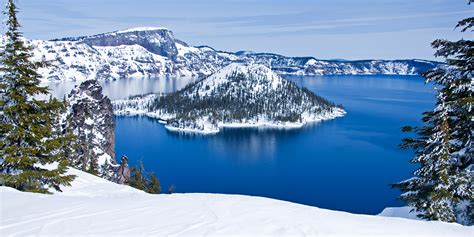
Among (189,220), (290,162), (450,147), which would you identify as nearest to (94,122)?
(290,162)

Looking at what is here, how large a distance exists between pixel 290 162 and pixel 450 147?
107 meters

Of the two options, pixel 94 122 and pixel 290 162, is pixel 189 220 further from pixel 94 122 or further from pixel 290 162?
pixel 290 162

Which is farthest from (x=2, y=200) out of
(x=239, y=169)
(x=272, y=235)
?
(x=239, y=169)

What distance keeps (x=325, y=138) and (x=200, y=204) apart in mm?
157130

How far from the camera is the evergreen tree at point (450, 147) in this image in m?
14.1

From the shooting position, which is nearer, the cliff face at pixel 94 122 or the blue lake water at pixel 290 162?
the cliff face at pixel 94 122

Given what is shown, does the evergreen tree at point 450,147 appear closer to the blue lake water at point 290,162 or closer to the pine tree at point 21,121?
the pine tree at point 21,121

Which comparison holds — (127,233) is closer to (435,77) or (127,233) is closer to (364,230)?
(364,230)

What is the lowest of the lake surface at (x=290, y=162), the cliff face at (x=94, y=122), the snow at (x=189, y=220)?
the lake surface at (x=290, y=162)

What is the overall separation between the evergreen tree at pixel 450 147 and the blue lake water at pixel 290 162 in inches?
2624

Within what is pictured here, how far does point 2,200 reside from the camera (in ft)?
43.4

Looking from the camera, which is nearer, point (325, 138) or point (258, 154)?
point (258, 154)

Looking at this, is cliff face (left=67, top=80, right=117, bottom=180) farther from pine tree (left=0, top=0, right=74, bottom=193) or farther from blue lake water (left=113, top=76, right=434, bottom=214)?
pine tree (left=0, top=0, right=74, bottom=193)

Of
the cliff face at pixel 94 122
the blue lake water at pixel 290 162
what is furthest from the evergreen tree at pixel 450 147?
A: the blue lake water at pixel 290 162
